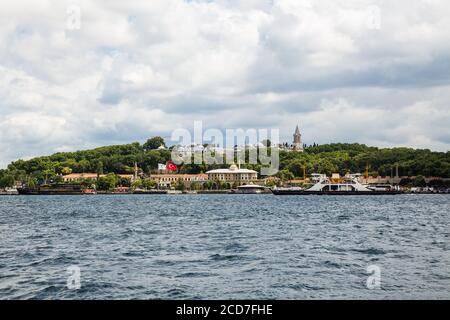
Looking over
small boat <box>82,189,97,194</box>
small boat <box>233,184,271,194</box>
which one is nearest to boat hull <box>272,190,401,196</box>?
small boat <box>233,184,271,194</box>

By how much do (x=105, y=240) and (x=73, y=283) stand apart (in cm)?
1396

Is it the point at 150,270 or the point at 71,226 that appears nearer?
the point at 150,270

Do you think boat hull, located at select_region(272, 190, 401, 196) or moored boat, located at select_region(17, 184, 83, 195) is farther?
moored boat, located at select_region(17, 184, 83, 195)

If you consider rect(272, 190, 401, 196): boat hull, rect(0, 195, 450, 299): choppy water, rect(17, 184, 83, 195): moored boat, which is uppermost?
rect(17, 184, 83, 195): moored boat

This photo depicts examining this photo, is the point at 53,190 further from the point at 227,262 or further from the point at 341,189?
the point at 227,262

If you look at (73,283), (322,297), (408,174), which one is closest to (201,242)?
(73,283)

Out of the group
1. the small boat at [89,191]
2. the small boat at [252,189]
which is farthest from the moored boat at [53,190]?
the small boat at [252,189]

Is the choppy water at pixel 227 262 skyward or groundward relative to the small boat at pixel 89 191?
groundward

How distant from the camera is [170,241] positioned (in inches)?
1359

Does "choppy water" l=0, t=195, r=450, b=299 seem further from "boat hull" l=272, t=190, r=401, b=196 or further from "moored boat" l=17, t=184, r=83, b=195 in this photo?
"moored boat" l=17, t=184, r=83, b=195

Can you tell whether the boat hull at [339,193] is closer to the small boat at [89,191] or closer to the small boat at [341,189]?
the small boat at [341,189]

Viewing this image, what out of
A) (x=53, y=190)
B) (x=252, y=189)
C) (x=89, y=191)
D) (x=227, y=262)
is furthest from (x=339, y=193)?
(x=227, y=262)

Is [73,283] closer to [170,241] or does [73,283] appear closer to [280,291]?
[280,291]

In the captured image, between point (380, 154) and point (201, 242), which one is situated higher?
point (380, 154)
